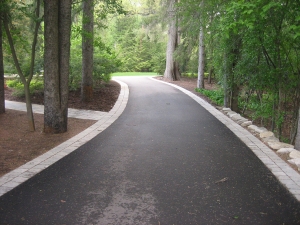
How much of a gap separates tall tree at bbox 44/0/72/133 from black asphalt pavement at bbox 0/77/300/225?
1.37 metres

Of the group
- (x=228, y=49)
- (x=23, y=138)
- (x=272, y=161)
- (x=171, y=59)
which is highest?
(x=171, y=59)

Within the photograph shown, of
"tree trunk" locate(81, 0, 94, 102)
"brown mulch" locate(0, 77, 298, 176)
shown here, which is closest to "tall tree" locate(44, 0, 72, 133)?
"brown mulch" locate(0, 77, 298, 176)

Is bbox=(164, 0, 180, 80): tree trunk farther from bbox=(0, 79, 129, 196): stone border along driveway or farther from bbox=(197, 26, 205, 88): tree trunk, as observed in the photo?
bbox=(0, 79, 129, 196): stone border along driveway

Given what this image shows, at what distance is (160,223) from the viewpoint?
3.19 m

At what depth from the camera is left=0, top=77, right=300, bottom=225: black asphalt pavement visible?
10.9ft

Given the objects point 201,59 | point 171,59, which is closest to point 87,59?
point 201,59

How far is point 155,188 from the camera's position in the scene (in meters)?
4.12

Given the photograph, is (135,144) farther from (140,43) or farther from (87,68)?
(140,43)

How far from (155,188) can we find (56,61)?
4.35 metres

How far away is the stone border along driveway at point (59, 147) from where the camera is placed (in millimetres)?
4426

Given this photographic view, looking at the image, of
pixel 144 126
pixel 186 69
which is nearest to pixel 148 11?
pixel 186 69

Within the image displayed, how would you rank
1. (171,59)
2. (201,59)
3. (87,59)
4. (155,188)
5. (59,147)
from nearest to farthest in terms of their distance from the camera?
(155,188) → (59,147) → (87,59) → (201,59) → (171,59)

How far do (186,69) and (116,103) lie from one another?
53.0 ft

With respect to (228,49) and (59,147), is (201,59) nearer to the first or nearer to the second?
(228,49)
